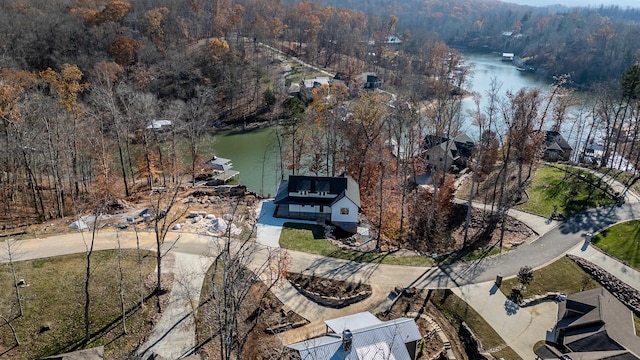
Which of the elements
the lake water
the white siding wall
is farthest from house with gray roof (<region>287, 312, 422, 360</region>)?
the lake water

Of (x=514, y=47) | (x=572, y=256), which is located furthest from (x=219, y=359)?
(x=514, y=47)

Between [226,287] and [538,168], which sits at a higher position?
[226,287]

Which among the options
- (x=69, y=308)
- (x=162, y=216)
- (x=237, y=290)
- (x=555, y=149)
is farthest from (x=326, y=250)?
(x=555, y=149)

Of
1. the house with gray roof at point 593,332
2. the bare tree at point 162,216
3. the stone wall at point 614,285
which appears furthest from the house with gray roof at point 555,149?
the bare tree at point 162,216

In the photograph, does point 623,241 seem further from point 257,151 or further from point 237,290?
point 257,151

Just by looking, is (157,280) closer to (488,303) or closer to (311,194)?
(311,194)

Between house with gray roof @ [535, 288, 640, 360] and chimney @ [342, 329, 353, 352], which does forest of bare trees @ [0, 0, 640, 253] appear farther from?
chimney @ [342, 329, 353, 352]

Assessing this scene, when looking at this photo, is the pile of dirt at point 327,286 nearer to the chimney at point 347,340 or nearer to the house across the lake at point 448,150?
the chimney at point 347,340

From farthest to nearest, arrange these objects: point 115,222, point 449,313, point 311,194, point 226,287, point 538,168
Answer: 1. point 538,168
2. point 311,194
3. point 115,222
4. point 449,313
5. point 226,287
